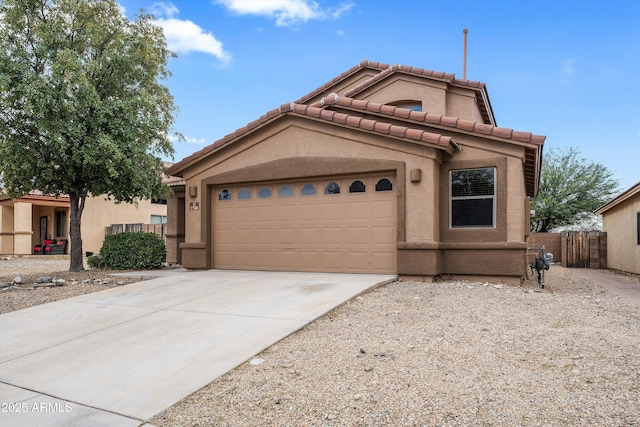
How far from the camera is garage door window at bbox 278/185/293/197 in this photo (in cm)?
1140

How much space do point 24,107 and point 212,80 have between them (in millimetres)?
10981

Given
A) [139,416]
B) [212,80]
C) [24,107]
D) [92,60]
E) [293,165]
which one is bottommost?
[139,416]

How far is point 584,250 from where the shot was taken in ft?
64.8

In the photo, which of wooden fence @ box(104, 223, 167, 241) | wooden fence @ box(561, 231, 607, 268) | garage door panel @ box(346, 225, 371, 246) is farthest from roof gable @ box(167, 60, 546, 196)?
wooden fence @ box(104, 223, 167, 241)

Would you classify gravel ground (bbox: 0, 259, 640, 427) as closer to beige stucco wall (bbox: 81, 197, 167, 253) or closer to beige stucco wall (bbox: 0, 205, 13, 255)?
beige stucco wall (bbox: 81, 197, 167, 253)

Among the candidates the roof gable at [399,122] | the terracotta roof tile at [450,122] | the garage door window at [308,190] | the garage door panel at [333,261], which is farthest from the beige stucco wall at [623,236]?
the garage door window at [308,190]

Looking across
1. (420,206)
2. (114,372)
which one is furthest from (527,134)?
(114,372)

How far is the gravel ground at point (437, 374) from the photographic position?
353 cm

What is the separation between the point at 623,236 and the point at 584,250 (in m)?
3.02

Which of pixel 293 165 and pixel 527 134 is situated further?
pixel 293 165

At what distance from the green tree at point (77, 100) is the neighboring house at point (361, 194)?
172 cm

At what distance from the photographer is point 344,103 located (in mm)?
12133

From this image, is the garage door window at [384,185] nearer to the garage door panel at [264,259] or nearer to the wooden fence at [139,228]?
the garage door panel at [264,259]

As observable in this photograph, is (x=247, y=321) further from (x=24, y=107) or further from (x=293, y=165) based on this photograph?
(x=24, y=107)
